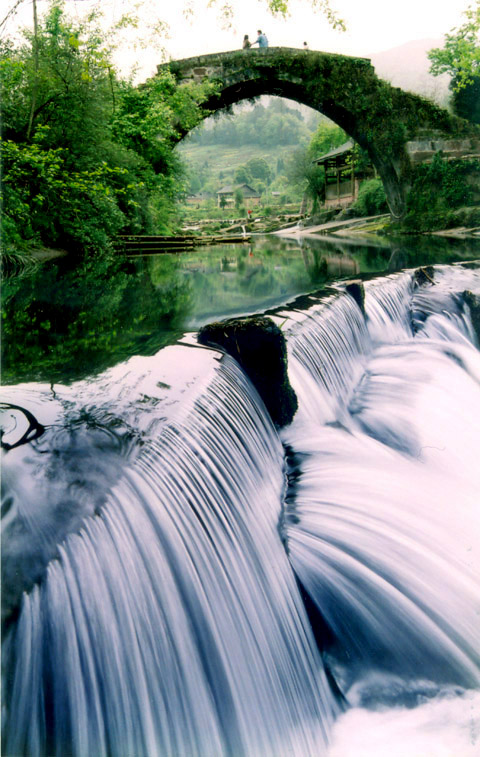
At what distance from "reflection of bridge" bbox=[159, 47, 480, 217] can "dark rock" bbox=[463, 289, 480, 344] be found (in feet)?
44.8

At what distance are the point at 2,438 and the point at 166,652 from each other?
97cm

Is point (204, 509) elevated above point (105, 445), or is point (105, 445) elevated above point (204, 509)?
point (105, 445)

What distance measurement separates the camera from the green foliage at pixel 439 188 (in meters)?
19.0

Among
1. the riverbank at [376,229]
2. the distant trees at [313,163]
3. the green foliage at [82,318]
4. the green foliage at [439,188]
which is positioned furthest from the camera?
the distant trees at [313,163]

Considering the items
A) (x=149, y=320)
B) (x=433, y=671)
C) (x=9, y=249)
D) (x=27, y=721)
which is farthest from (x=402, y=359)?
(x=9, y=249)

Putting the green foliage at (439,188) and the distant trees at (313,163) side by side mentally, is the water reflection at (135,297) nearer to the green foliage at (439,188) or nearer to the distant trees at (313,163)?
the green foliage at (439,188)

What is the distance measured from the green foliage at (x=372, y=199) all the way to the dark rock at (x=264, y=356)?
24.1 metres

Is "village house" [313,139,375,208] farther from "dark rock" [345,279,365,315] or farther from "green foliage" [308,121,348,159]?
"dark rock" [345,279,365,315]

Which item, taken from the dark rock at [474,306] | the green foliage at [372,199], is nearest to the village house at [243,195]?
the green foliage at [372,199]

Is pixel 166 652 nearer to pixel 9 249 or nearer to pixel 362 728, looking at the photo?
pixel 362 728

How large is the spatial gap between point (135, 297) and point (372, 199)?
21931 mm

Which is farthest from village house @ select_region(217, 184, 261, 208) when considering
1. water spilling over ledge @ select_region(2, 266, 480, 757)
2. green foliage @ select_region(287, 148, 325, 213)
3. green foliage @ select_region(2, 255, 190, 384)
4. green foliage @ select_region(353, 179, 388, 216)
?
water spilling over ledge @ select_region(2, 266, 480, 757)

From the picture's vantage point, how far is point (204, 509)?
7.25 ft

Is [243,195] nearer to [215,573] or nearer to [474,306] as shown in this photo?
[474,306]
